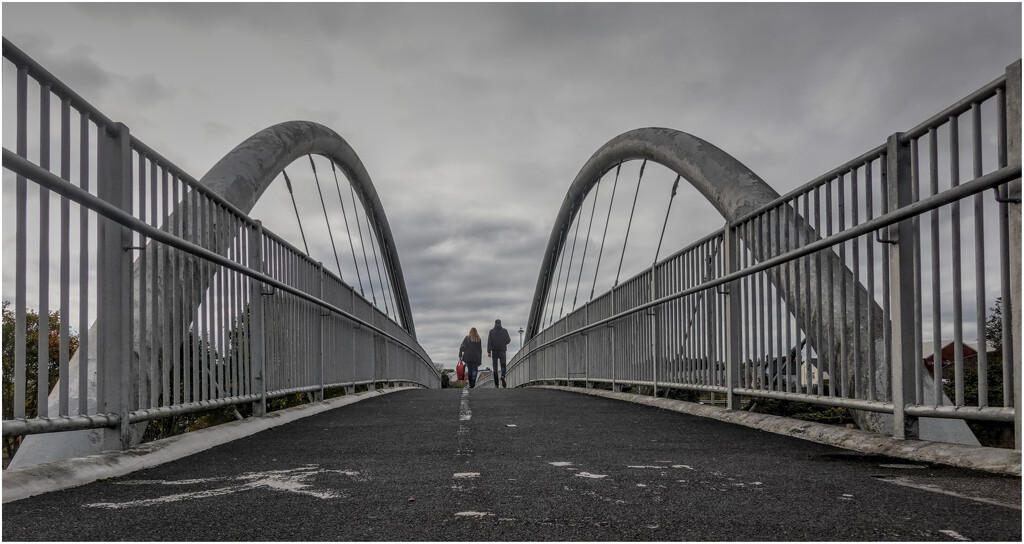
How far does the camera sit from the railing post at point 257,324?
6398mm

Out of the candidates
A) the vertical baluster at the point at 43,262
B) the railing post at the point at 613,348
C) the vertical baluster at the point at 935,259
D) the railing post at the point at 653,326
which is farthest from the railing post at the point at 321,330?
the vertical baluster at the point at 935,259

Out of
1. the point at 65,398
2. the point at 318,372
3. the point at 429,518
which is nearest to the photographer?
the point at 429,518

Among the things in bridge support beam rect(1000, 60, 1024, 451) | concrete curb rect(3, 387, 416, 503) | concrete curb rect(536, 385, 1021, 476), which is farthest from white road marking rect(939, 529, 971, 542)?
concrete curb rect(3, 387, 416, 503)

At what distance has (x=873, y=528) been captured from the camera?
2.36 metres

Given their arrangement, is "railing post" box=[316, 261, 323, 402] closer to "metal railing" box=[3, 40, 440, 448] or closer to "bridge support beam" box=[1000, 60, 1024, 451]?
"metal railing" box=[3, 40, 440, 448]

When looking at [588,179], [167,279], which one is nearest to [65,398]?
[167,279]

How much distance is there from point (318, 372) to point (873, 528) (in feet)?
22.9

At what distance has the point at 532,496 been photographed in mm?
2928

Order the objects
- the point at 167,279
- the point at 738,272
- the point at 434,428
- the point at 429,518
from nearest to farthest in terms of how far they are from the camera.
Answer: the point at 429,518, the point at 167,279, the point at 434,428, the point at 738,272

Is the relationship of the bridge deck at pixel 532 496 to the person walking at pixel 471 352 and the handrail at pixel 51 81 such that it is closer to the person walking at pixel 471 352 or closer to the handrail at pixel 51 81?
the handrail at pixel 51 81

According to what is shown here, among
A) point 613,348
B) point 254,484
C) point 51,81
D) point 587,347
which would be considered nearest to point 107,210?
point 51,81

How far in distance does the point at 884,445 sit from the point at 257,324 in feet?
14.1

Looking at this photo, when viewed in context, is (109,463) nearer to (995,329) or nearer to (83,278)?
(83,278)

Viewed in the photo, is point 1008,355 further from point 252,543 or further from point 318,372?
point 318,372
